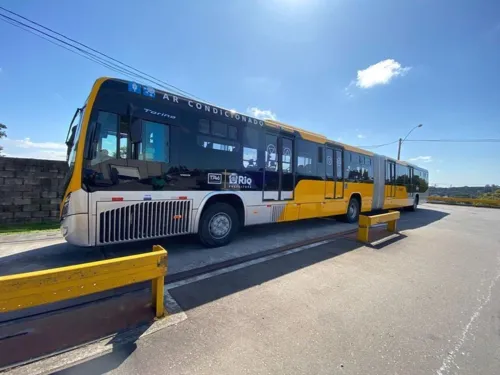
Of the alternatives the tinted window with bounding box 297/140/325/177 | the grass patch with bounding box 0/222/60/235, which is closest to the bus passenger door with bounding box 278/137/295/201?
the tinted window with bounding box 297/140/325/177

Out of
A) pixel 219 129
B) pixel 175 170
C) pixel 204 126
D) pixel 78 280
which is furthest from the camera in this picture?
pixel 219 129

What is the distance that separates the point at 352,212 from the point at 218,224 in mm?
6656

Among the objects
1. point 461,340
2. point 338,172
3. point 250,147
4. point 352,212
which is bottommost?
point 461,340

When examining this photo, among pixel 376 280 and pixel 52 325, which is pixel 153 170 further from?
pixel 376 280

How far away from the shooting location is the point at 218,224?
5.74 meters

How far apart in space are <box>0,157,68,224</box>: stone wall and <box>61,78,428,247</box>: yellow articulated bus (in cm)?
455

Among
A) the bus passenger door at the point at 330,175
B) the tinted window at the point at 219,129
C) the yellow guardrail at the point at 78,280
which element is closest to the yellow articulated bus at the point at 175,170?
the tinted window at the point at 219,129

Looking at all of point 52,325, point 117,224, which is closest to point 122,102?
point 117,224

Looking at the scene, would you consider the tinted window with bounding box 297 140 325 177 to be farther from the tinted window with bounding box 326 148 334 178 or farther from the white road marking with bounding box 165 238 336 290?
the white road marking with bounding box 165 238 336 290

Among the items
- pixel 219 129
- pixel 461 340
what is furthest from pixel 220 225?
pixel 461 340

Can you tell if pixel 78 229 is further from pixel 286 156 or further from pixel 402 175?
pixel 402 175

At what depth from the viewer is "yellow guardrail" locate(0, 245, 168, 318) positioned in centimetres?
212

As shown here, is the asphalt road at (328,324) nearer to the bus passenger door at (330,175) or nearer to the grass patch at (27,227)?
the bus passenger door at (330,175)

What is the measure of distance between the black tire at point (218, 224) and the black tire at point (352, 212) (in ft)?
18.9
